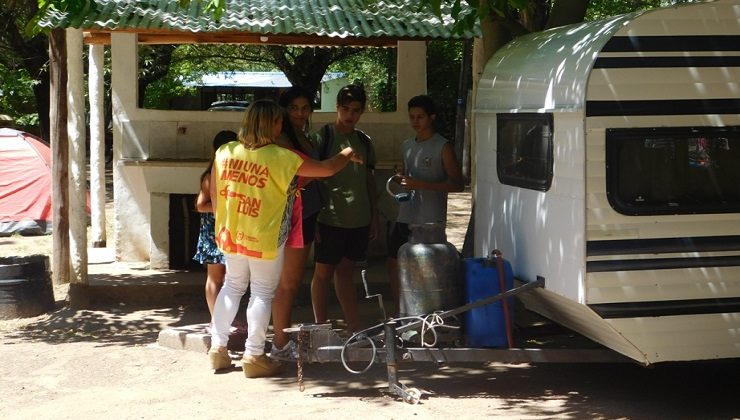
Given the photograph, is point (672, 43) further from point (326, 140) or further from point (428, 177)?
point (326, 140)

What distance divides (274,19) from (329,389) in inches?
152

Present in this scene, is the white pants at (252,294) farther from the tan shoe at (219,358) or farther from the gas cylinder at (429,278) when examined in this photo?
the gas cylinder at (429,278)

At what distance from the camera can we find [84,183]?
31.3ft

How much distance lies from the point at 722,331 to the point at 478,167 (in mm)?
2416

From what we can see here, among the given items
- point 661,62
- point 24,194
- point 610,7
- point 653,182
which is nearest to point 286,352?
point 653,182

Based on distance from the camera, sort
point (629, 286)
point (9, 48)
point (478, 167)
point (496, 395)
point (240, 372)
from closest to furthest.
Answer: point (629, 286), point (496, 395), point (240, 372), point (478, 167), point (9, 48)

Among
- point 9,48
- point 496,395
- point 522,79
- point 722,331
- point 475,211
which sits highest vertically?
point 9,48

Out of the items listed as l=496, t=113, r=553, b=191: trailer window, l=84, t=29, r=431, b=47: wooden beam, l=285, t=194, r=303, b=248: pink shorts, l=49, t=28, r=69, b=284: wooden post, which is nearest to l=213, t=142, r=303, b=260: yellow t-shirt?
l=285, t=194, r=303, b=248: pink shorts

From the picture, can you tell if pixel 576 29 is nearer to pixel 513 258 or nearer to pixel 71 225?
pixel 513 258

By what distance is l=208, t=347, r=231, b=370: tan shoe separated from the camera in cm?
681

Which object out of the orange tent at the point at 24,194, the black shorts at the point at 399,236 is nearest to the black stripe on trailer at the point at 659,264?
the black shorts at the point at 399,236

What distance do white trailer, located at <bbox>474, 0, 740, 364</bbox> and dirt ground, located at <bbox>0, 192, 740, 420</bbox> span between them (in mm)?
652

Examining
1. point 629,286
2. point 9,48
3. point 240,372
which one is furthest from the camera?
point 9,48

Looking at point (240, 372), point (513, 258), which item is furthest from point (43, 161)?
point (513, 258)
